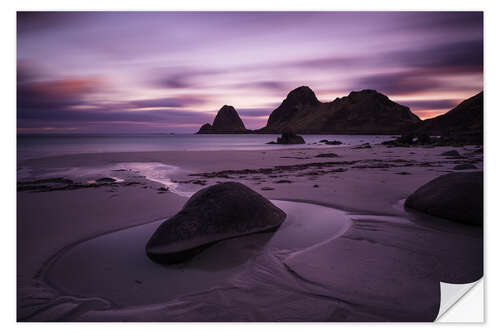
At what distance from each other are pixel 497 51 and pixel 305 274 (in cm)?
357

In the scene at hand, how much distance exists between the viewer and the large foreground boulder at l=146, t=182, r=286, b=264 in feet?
8.39

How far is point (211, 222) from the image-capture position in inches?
112

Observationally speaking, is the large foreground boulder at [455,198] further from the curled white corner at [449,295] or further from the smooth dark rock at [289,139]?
the smooth dark rock at [289,139]

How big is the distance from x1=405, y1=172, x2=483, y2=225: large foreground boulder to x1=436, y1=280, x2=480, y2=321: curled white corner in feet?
3.74

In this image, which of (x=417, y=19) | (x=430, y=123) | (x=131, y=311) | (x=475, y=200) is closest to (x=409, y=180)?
(x=430, y=123)

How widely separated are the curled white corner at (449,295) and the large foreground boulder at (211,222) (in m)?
1.62

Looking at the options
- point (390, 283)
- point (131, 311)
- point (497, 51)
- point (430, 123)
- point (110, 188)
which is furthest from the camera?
point (430, 123)

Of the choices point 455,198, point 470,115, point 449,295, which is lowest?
point 449,295

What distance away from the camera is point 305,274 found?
7.45 feet

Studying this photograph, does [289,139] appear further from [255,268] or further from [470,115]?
[255,268]

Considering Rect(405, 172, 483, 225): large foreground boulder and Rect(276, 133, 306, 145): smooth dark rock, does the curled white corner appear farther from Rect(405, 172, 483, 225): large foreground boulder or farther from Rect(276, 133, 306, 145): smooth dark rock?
Rect(276, 133, 306, 145): smooth dark rock

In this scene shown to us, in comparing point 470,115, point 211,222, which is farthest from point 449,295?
point 470,115

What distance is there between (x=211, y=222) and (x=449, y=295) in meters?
2.10

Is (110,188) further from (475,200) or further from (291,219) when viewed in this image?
(475,200)
